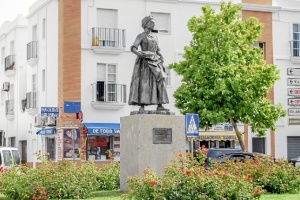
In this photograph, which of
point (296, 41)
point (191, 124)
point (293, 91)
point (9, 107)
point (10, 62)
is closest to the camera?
point (191, 124)

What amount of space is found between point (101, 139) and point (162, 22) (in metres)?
7.69

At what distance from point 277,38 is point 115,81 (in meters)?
11.2

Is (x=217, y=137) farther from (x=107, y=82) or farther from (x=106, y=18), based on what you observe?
(x=106, y=18)

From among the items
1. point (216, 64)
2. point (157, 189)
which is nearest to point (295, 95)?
point (216, 64)

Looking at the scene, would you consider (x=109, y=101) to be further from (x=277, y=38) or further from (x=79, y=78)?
(x=277, y=38)

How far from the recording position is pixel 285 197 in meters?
16.5

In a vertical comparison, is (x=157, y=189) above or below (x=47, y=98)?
below

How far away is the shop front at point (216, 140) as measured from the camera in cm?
3612

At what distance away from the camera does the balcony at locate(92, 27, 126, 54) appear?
1355 inches

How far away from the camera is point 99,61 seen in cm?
3462

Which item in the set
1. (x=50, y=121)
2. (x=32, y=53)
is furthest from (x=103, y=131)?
(x=32, y=53)

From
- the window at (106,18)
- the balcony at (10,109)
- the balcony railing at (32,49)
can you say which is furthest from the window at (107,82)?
the balcony at (10,109)

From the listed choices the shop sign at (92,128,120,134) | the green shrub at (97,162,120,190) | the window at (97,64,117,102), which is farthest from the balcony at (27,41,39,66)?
the green shrub at (97,162,120,190)

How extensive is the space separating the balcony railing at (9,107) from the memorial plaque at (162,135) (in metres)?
29.0
